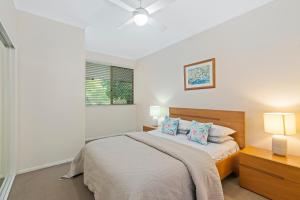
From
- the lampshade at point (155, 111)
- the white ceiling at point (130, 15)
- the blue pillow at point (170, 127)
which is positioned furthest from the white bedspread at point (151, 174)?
the white ceiling at point (130, 15)

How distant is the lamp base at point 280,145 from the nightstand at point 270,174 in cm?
7

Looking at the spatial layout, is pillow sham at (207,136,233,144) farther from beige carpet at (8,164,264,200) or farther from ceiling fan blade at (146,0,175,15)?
ceiling fan blade at (146,0,175,15)

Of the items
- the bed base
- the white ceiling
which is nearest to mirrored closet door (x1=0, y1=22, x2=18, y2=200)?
the white ceiling

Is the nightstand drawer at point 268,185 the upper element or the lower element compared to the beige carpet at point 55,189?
upper

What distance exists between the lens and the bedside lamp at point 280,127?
5.88ft

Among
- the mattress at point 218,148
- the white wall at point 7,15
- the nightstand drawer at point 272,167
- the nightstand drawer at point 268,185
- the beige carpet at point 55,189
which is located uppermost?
the white wall at point 7,15

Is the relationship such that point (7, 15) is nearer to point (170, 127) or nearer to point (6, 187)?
point (6, 187)

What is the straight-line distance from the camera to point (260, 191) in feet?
6.05

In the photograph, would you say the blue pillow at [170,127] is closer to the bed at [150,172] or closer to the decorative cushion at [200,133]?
the decorative cushion at [200,133]

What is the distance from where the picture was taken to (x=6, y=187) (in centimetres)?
199

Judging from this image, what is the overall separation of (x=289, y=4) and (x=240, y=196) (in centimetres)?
257

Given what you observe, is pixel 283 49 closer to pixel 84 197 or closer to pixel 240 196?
pixel 240 196

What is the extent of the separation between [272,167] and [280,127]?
1.58ft

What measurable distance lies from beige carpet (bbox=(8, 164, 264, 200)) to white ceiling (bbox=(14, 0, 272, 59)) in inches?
102
